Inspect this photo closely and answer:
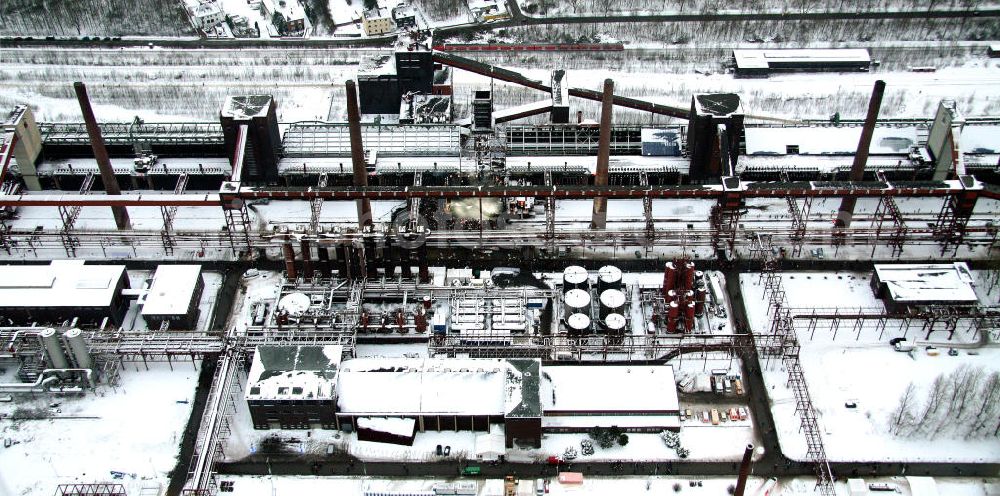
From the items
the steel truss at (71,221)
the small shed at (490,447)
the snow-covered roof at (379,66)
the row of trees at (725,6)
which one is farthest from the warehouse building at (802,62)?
the steel truss at (71,221)

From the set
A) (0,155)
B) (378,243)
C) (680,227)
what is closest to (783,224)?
(680,227)

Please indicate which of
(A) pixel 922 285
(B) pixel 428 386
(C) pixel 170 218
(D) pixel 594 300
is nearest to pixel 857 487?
(A) pixel 922 285

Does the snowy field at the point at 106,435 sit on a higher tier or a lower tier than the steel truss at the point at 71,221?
lower

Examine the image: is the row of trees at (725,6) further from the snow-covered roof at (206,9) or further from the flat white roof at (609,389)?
the flat white roof at (609,389)

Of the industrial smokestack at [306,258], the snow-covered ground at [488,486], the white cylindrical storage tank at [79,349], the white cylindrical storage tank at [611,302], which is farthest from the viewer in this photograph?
the industrial smokestack at [306,258]

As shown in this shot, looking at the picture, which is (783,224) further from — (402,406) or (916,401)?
(402,406)

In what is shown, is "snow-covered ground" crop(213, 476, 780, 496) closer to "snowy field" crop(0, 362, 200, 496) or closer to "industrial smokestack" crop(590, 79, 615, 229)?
"snowy field" crop(0, 362, 200, 496)

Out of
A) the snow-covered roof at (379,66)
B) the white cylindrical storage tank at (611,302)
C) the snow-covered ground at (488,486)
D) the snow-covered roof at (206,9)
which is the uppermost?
the snow-covered roof at (206,9)
